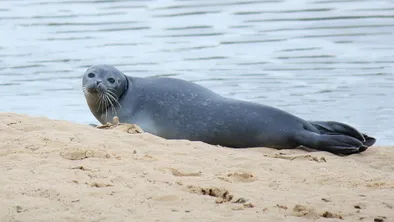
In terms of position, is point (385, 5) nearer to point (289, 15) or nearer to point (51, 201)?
point (289, 15)

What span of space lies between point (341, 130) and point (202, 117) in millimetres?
1144

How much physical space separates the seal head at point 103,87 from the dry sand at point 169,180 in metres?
1.23

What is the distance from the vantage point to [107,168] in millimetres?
6883

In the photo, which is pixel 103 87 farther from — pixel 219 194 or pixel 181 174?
pixel 219 194

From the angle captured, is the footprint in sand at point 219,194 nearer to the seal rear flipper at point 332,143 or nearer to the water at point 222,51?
the seal rear flipper at point 332,143

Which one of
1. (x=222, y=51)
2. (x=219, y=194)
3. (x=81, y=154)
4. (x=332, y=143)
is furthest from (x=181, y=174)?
(x=222, y=51)

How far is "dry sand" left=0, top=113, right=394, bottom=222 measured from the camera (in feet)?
19.4

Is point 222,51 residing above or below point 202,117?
below

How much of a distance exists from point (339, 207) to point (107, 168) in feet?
5.03

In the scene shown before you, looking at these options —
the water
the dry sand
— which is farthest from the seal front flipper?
the water

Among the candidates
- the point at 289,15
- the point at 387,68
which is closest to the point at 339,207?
the point at 387,68

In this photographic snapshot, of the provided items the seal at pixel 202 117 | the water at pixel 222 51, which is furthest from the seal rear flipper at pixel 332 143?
the water at pixel 222 51

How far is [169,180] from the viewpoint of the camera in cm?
662

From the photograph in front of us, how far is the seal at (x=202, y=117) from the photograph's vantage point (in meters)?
8.87
